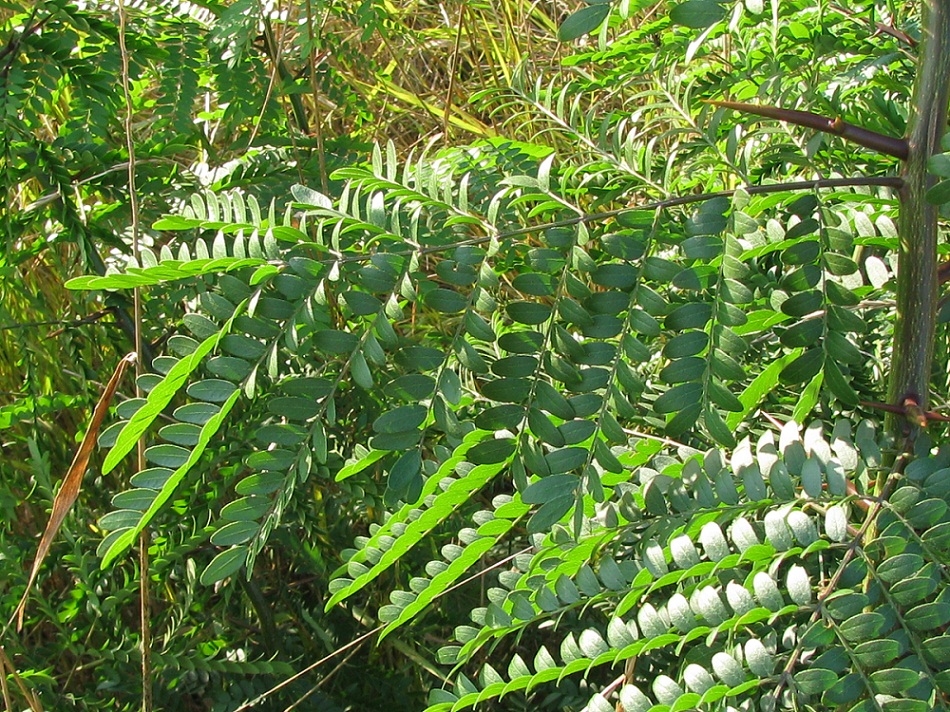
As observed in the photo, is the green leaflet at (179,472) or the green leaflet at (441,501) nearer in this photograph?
the green leaflet at (179,472)

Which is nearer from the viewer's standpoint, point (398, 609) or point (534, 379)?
point (534, 379)

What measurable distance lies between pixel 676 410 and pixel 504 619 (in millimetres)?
195

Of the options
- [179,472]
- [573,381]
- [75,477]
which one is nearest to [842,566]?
[573,381]

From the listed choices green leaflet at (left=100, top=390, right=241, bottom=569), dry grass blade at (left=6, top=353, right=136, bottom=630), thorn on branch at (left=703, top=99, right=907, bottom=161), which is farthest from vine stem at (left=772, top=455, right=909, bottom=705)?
dry grass blade at (left=6, top=353, right=136, bottom=630)

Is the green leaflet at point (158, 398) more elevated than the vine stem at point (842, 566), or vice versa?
the green leaflet at point (158, 398)

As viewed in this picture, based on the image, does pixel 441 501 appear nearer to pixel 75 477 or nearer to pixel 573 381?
pixel 573 381

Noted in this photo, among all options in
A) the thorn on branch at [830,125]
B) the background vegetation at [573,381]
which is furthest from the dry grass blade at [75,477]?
the thorn on branch at [830,125]

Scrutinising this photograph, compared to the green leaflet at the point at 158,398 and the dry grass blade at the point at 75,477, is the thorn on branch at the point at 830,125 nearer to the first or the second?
the green leaflet at the point at 158,398

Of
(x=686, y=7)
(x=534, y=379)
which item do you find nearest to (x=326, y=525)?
(x=534, y=379)

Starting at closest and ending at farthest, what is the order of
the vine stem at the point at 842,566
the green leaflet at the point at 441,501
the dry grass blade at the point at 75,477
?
the vine stem at the point at 842,566
the green leaflet at the point at 441,501
the dry grass blade at the point at 75,477

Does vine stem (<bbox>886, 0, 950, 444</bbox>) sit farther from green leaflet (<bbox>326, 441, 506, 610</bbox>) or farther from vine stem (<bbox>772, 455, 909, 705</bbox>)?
green leaflet (<bbox>326, 441, 506, 610</bbox>)

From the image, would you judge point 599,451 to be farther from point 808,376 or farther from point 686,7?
point 686,7

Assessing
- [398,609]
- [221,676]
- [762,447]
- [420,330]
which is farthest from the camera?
[420,330]

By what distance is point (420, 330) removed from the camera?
1441mm
